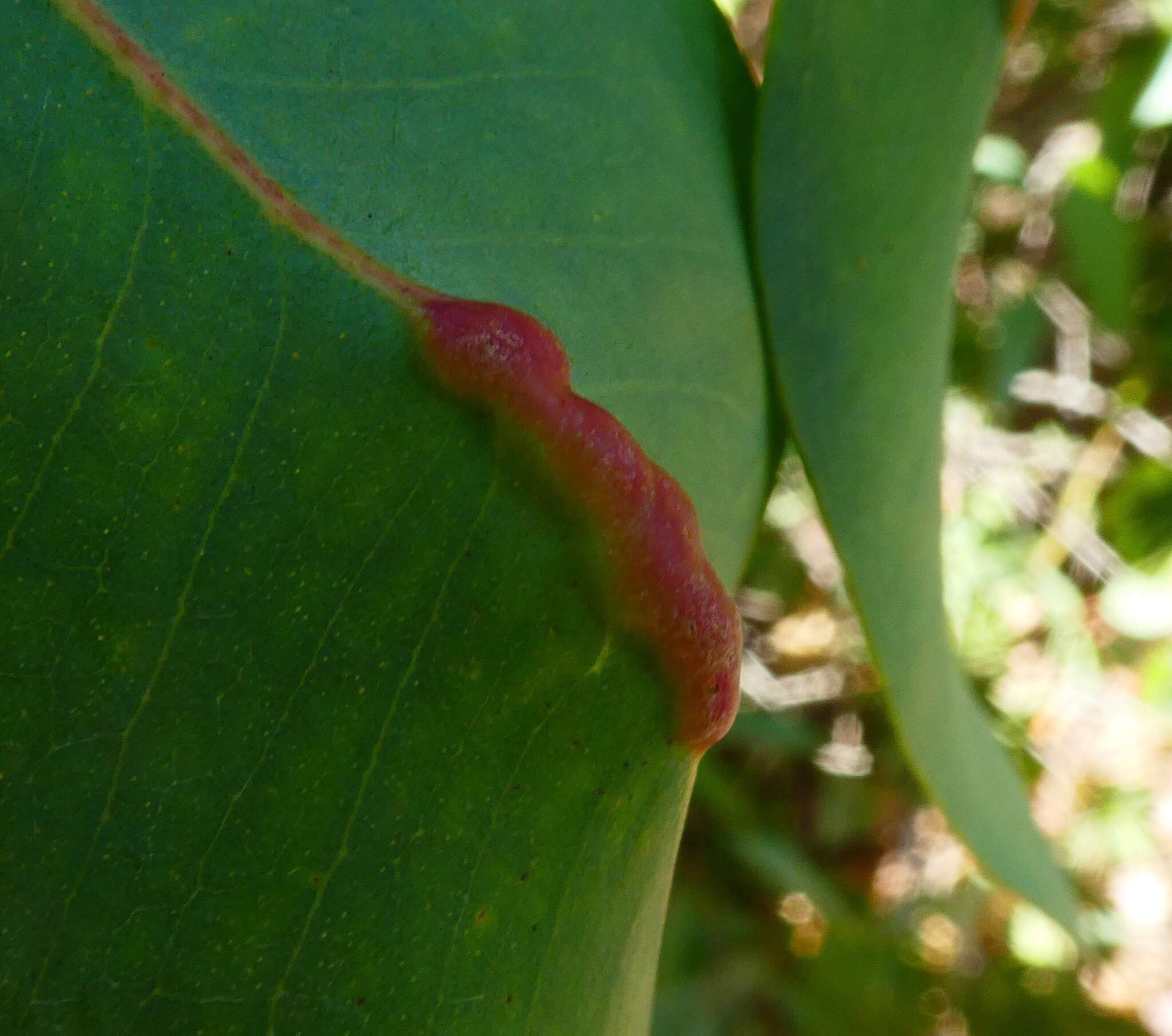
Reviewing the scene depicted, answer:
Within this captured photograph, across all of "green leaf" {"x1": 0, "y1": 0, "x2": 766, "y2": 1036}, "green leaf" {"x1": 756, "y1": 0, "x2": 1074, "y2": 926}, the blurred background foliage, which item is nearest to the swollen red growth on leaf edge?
"green leaf" {"x1": 0, "y1": 0, "x2": 766, "y2": 1036}

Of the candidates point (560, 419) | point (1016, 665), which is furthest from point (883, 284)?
point (1016, 665)

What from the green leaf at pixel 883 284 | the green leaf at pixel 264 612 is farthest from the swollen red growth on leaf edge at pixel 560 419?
the green leaf at pixel 883 284

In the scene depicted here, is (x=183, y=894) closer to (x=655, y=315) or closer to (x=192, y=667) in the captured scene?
(x=192, y=667)

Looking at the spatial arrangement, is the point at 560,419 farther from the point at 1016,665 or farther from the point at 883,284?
the point at 1016,665

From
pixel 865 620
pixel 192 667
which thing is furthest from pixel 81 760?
pixel 865 620

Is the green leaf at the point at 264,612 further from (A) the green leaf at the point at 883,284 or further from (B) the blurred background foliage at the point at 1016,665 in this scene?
(B) the blurred background foliage at the point at 1016,665

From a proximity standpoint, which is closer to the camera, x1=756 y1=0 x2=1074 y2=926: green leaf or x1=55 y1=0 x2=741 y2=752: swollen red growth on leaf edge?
x1=55 y1=0 x2=741 y2=752: swollen red growth on leaf edge

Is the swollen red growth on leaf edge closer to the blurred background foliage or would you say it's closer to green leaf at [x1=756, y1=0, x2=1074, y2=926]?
green leaf at [x1=756, y1=0, x2=1074, y2=926]
